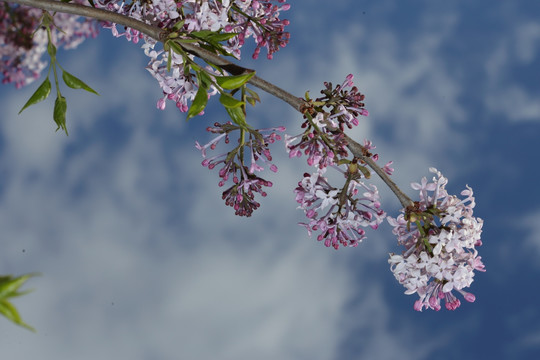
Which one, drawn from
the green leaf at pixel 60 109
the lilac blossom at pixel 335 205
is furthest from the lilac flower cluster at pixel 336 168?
the green leaf at pixel 60 109

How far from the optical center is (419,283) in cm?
A: 279

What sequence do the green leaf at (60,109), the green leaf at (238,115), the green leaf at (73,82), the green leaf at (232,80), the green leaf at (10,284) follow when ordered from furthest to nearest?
1. the green leaf at (60,109)
2. the green leaf at (73,82)
3. the green leaf at (238,115)
4. the green leaf at (232,80)
5. the green leaf at (10,284)

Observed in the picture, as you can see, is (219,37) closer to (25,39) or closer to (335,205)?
(335,205)

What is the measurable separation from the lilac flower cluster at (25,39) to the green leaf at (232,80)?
445cm

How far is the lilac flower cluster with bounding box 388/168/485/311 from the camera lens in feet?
8.91

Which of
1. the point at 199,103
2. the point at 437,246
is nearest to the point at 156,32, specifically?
the point at 199,103

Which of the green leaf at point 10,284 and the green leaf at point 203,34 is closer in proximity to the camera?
the green leaf at point 10,284

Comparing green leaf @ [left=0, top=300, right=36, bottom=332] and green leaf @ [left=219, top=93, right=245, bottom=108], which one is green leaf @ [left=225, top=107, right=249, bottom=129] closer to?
green leaf @ [left=219, top=93, right=245, bottom=108]

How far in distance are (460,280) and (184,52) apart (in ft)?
5.53

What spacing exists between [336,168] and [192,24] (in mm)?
979

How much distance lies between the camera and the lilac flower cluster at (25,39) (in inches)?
270

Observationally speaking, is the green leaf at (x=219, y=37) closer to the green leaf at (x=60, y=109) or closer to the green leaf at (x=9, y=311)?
the green leaf at (x=60, y=109)

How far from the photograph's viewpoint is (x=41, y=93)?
289 centimetres

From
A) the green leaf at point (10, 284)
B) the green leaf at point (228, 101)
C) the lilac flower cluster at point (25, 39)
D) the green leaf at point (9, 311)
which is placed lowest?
the green leaf at point (9, 311)
